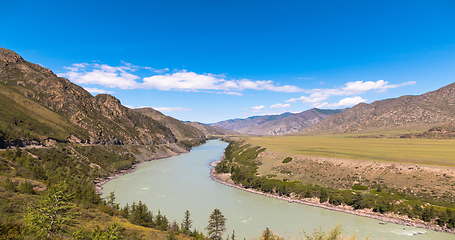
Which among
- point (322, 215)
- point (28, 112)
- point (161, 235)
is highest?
point (28, 112)

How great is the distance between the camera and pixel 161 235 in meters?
32.8

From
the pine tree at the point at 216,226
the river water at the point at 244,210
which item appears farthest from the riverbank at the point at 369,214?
the pine tree at the point at 216,226

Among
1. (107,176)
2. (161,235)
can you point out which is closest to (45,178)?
(107,176)

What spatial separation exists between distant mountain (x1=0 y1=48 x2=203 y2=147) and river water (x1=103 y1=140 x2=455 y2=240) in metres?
52.2

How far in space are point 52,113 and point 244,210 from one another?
13016 centimetres

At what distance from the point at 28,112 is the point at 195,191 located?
105225mm

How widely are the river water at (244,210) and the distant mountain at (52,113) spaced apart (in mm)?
52240

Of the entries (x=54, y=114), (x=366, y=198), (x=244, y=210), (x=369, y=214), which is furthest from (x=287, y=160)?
(x=54, y=114)

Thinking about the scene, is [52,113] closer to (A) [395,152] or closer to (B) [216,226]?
(B) [216,226]

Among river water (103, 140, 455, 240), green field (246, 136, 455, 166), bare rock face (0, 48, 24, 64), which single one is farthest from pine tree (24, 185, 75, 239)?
bare rock face (0, 48, 24, 64)

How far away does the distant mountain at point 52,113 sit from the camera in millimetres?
106625

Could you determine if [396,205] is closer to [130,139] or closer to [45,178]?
[45,178]

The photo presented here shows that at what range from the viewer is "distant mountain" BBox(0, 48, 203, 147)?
107m

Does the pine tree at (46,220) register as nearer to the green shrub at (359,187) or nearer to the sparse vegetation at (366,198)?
the sparse vegetation at (366,198)
